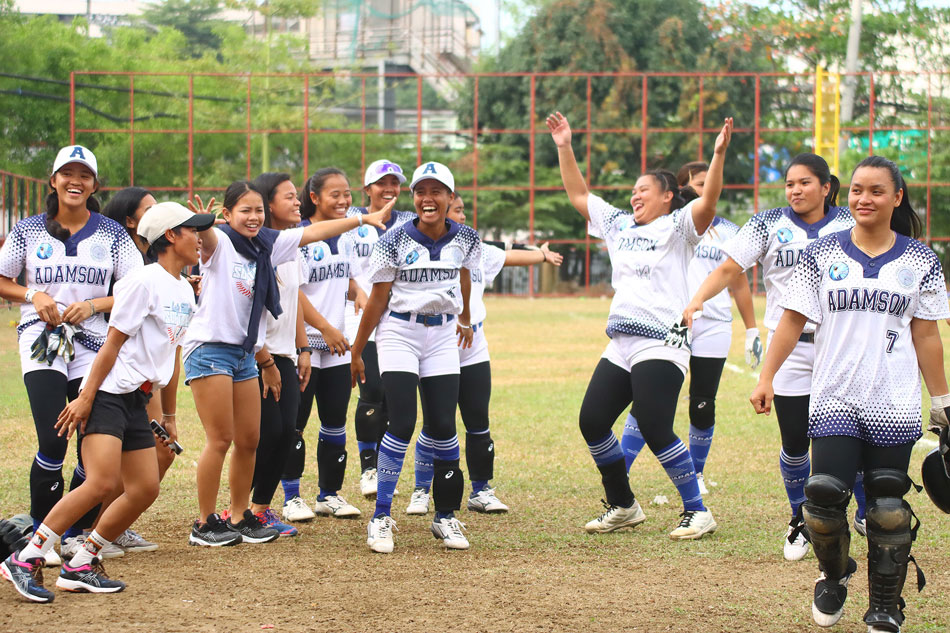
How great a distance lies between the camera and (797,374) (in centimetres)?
651

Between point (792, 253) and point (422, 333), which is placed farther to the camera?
point (422, 333)

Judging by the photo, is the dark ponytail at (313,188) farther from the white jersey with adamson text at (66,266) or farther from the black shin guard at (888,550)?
the black shin guard at (888,550)

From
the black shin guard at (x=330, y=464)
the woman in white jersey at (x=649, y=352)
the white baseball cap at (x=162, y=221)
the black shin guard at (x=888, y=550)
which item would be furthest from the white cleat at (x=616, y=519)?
the white baseball cap at (x=162, y=221)

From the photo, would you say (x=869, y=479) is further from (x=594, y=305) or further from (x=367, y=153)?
(x=367, y=153)

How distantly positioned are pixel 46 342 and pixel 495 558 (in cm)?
264

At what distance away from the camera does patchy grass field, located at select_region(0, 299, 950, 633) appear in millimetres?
5199

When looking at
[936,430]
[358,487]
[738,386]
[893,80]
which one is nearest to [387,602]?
[936,430]

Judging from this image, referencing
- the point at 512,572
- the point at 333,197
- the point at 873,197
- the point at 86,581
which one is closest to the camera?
the point at 873,197

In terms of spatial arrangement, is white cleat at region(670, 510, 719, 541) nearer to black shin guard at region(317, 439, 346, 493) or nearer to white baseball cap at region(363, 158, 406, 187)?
black shin guard at region(317, 439, 346, 493)

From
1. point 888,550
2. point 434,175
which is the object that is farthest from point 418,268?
point 888,550

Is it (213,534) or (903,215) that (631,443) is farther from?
(903,215)

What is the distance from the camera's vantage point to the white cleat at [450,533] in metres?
6.73

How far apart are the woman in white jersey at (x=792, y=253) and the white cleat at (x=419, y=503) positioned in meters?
2.30

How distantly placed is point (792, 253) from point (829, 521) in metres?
2.01
